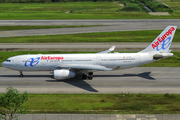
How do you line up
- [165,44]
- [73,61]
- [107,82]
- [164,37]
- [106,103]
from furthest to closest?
1. [165,44]
2. [164,37]
3. [73,61]
4. [107,82]
5. [106,103]

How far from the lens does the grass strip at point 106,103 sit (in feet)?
120

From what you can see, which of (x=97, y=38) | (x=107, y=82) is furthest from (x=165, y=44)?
(x=97, y=38)

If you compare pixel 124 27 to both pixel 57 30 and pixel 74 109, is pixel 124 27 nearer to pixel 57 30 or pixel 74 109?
pixel 57 30

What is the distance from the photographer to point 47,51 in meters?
73.3

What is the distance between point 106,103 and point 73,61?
14.8 meters

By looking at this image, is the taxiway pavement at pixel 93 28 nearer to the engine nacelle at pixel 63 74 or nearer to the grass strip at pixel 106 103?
the engine nacelle at pixel 63 74

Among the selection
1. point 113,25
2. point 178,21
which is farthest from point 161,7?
point 113,25

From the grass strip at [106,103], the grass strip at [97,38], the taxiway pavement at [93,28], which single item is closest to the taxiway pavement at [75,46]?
the grass strip at [97,38]

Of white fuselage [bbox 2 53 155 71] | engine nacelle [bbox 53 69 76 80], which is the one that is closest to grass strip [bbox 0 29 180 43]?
white fuselage [bbox 2 53 155 71]

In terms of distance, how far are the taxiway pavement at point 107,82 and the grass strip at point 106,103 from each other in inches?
100

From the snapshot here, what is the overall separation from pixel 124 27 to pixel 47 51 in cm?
4208

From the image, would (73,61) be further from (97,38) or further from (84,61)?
(97,38)

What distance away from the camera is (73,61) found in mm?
51344

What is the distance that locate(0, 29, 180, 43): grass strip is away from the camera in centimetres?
8581
